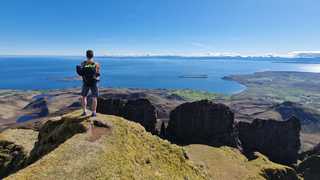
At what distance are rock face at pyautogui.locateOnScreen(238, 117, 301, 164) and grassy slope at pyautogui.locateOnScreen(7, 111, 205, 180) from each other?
90.1 metres

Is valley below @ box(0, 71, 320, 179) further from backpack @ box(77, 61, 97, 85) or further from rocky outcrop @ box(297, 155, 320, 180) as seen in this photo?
backpack @ box(77, 61, 97, 85)

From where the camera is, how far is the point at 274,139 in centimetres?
13362

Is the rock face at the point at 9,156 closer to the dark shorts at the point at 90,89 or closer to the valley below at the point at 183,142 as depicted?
the valley below at the point at 183,142

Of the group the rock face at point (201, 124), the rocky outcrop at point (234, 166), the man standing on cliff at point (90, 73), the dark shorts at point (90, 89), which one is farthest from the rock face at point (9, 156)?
the rock face at point (201, 124)

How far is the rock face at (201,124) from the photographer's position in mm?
126912

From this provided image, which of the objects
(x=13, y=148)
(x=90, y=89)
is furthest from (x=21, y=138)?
(x=90, y=89)

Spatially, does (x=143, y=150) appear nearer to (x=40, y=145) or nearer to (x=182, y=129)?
(x=40, y=145)

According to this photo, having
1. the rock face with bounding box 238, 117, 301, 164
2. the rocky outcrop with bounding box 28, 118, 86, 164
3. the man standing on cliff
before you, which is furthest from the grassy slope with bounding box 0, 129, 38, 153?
the rock face with bounding box 238, 117, 301, 164

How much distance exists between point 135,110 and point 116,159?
9611cm

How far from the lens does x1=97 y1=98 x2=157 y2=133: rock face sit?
131125 millimetres

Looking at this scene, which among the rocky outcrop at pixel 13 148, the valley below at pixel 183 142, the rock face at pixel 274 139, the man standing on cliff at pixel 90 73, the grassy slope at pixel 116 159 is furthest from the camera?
the rock face at pixel 274 139

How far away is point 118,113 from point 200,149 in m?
40.2

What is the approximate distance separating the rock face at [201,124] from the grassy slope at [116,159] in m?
78.9

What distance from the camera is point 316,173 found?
10831 cm
